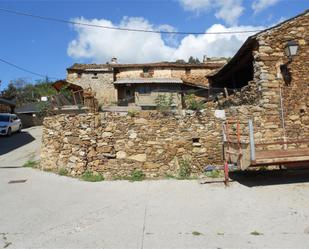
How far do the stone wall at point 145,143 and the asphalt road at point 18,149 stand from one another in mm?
4822

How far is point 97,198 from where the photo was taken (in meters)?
8.38

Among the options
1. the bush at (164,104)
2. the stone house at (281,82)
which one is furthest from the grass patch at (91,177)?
the stone house at (281,82)

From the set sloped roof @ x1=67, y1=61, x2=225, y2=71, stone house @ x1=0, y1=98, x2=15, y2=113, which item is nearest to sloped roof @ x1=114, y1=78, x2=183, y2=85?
sloped roof @ x1=67, y1=61, x2=225, y2=71

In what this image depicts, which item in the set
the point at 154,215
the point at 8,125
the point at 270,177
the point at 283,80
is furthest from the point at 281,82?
the point at 8,125

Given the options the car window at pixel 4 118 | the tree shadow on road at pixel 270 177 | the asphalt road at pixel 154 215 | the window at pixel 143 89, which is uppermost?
the window at pixel 143 89

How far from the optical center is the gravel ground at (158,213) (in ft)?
18.4

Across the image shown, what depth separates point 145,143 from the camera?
10.6m

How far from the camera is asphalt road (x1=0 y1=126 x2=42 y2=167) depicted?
49.0ft

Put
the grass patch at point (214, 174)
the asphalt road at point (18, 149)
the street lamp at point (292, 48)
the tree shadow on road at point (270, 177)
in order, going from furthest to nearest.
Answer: the asphalt road at point (18, 149), the street lamp at point (292, 48), the grass patch at point (214, 174), the tree shadow on road at point (270, 177)

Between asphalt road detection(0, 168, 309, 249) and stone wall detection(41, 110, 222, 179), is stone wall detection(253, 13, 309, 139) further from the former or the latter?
asphalt road detection(0, 168, 309, 249)

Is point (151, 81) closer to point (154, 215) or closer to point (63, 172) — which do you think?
point (63, 172)

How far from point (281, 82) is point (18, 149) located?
13.6 meters

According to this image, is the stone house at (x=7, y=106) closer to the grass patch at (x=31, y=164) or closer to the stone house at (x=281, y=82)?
the grass patch at (x=31, y=164)

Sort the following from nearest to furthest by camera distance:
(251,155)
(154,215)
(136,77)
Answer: (154,215) → (251,155) → (136,77)
